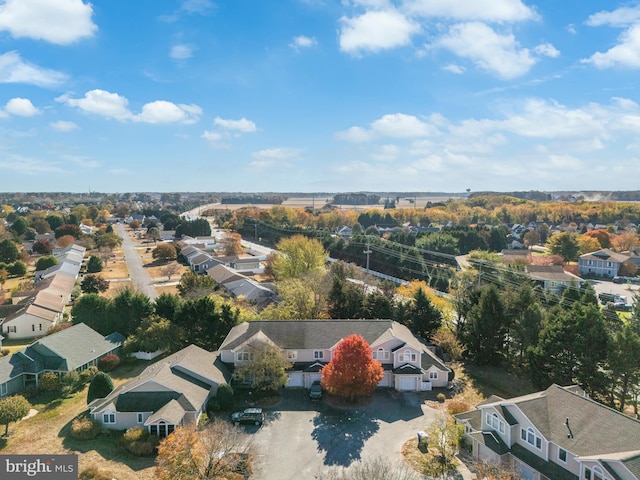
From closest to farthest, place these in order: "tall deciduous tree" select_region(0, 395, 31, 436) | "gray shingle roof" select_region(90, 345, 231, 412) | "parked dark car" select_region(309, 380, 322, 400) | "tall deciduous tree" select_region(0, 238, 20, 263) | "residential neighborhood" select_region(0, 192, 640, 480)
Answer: "residential neighborhood" select_region(0, 192, 640, 480), "tall deciduous tree" select_region(0, 395, 31, 436), "gray shingle roof" select_region(90, 345, 231, 412), "parked dark car" select_region(309, 380, 322, 400), "tall deciduous tree" select_region(0, 238, 20, 263)

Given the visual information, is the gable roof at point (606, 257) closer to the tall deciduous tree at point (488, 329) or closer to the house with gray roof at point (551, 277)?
the house with gray roof at point (551, 277)

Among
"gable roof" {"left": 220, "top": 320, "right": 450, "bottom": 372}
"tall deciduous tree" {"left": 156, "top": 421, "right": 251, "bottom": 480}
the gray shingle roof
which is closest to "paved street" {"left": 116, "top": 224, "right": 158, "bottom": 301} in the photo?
"gable roof" {"left": 220, "top": 320, "right": 450, "bottom": 372}

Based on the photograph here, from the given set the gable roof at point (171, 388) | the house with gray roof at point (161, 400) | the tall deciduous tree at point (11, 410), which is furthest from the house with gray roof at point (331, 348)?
the tall deciduous tree at point (11, 410)

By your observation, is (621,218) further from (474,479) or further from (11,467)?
(11,467)

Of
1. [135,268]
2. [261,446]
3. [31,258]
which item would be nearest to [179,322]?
[261,446]

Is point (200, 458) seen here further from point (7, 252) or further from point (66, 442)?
point (7, 252)

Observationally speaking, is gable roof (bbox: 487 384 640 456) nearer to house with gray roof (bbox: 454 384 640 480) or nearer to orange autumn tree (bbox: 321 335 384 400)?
house with gray roof (bbox: 454 384 640 480)
